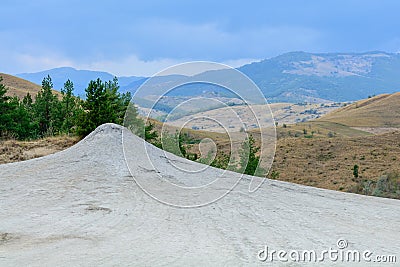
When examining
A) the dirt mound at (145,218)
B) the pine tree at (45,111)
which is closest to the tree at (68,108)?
the pine tree at (45,111)

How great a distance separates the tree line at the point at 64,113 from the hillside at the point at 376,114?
7297 cm

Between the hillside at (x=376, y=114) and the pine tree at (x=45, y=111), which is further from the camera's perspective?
the hillside at (x=376, y=114)

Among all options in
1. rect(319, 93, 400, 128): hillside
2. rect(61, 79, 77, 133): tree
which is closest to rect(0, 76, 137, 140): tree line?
rect(61, 79, 77, 133): tree

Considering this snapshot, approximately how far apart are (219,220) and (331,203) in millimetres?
3509

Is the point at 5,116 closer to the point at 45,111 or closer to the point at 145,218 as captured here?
the point at 45,111

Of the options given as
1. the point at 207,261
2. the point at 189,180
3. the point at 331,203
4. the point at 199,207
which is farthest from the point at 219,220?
the point at 331,203

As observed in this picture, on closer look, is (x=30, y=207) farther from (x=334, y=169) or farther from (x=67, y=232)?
(x=334, y=169)

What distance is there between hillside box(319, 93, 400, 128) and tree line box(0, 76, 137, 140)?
2873 inches

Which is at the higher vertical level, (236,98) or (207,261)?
(236,98)

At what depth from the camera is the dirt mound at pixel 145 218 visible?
5180mm

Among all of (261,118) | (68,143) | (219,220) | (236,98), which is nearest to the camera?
(219,220)

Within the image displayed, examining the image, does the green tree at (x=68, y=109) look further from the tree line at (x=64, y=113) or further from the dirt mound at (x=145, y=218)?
the dirt mound at (x=145, y=218)

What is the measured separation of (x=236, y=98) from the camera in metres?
7.70

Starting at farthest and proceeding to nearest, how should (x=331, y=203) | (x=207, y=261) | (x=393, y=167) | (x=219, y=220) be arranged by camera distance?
(x=393, y=167) → (x=331, y=203) → (x=219, y=220) → (x=207, y=261)
